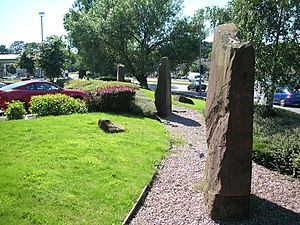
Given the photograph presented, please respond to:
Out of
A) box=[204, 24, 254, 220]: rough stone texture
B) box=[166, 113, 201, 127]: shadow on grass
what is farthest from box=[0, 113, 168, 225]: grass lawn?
box=[166, 113, 201, 127]: shadow on grass

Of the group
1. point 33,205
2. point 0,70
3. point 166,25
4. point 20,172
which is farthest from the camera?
point 0,70

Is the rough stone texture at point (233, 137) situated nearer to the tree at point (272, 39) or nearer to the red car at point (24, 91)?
the tree at point (272, 39)

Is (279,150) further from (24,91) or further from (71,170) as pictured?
(24,91)

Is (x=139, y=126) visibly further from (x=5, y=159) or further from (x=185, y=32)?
(x=185, y=32)

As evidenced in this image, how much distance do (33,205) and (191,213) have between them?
226cm

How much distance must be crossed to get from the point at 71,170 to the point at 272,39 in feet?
27.8

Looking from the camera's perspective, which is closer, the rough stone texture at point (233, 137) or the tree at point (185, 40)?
the rough stone texture at point (233, 137)

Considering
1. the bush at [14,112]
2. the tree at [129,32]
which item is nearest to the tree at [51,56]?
the tree at [129,32]

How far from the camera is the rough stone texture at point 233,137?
4.08 meters

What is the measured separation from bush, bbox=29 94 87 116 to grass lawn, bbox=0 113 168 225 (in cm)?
206

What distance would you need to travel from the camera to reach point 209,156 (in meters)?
4.67

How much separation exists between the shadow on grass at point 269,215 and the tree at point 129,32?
1032 inches

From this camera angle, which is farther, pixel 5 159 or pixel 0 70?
pixel 0 70

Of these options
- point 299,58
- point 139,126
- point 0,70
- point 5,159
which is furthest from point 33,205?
point 0,70
